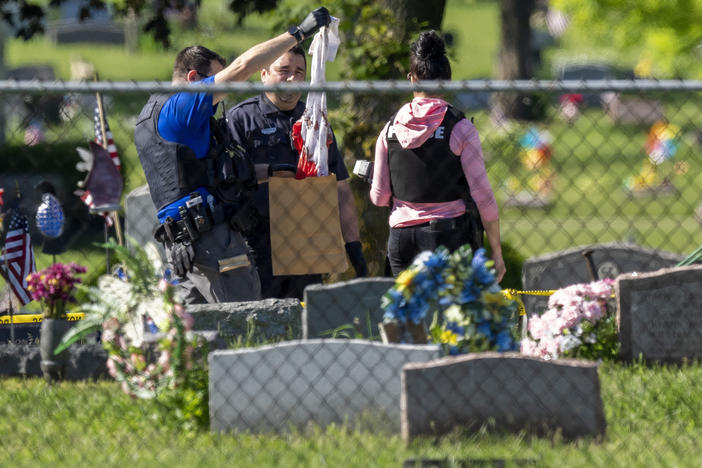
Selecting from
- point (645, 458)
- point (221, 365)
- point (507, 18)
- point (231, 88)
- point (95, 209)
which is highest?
point (507, 18)

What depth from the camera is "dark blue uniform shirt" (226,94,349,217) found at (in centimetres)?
629

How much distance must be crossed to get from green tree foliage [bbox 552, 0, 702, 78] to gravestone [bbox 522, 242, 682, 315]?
22678 millimetres

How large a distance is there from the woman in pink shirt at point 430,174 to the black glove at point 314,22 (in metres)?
0.52

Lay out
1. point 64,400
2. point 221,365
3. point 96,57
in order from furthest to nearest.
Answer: point 96,57
point 64,400
point 221,365

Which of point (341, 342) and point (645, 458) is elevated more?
point (341, 342)

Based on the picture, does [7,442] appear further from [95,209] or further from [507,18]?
[507,18]

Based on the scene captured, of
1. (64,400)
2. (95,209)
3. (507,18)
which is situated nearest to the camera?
(64,400)

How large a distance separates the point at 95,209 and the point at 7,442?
2.48 metres

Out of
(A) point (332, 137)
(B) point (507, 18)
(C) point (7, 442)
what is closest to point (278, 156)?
(A) point (332, 137)

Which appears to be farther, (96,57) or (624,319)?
(96,57)

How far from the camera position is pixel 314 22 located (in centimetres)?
537

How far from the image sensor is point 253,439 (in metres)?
4.64

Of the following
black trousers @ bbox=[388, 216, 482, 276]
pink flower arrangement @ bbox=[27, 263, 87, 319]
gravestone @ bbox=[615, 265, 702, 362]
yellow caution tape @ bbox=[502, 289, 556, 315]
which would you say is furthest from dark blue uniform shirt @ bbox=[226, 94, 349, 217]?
gravestone @ bbox=[615, 265, 702, 362]

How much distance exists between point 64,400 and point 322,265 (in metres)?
1.64
